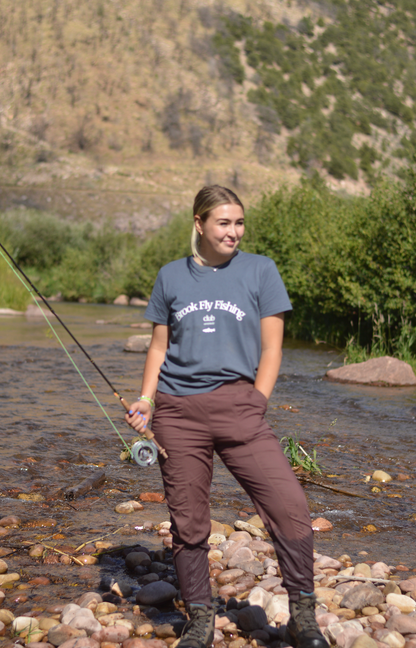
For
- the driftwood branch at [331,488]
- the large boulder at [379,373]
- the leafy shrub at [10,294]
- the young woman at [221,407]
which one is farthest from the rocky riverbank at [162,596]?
the leafy shrub at [10,294]

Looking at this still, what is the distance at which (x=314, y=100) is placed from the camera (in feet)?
338

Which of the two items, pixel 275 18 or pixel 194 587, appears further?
pixel 275 18

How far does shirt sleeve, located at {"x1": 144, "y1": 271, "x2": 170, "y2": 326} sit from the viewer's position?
3.21 meters

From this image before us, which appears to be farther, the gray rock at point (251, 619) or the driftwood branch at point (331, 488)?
the driftwood branch at point (331, 488)

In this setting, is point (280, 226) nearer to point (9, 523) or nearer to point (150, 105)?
point (9, 523)

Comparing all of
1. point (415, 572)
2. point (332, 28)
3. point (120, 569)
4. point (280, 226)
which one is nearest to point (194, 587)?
point (120, 569)

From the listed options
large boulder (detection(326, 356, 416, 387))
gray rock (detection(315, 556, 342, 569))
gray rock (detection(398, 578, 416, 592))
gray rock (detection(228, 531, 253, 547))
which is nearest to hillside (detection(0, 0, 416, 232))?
large boulder (detection(326, 356, 416, 387))

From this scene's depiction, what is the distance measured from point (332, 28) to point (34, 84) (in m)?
53.5

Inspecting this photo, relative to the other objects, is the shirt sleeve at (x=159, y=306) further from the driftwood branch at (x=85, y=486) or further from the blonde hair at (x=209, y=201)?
the driftwood branch at (x=85, y=486)

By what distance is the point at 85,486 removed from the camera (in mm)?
5152

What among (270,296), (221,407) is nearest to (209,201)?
(270,296)

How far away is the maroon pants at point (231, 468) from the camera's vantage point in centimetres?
286

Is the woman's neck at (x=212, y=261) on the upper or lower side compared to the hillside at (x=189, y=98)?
lower

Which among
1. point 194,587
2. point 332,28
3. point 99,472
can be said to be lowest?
point 99,472
